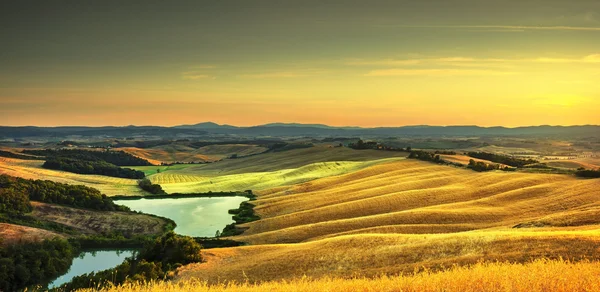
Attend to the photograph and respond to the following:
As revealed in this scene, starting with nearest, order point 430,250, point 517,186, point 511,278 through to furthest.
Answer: point 511,278 < point 430,250 < point 517,186

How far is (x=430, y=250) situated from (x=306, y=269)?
31.3 ft

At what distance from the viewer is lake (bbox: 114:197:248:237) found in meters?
89.7

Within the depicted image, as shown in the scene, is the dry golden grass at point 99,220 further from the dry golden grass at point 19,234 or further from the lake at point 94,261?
the lake at point 94,261

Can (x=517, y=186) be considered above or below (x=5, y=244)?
above

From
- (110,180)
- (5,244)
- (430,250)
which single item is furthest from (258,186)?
(430,250)

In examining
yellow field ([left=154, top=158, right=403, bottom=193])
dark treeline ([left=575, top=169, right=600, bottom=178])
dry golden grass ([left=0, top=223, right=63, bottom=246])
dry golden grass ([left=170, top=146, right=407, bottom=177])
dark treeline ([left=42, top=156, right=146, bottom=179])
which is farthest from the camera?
dark treeline ([left=42, top=156, right=146, bottom=179])

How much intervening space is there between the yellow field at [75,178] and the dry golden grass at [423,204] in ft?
196

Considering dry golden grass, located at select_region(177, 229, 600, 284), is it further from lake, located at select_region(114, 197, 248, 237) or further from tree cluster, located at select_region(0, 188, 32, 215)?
tree cluster, located at select_region(0, 188, 32, 215)

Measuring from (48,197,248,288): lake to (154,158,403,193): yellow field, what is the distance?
14.0m

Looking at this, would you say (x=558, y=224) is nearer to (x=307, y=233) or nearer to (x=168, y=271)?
(x=307, y=233)

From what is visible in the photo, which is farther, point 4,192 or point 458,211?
point 4,192

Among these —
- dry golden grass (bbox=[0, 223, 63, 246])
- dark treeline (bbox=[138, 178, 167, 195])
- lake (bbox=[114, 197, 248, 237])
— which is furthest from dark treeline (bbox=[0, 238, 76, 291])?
dark treeline (bbox=[138, 178, 167, 195])

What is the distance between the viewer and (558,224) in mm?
42312

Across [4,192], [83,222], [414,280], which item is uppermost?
[414,280]
